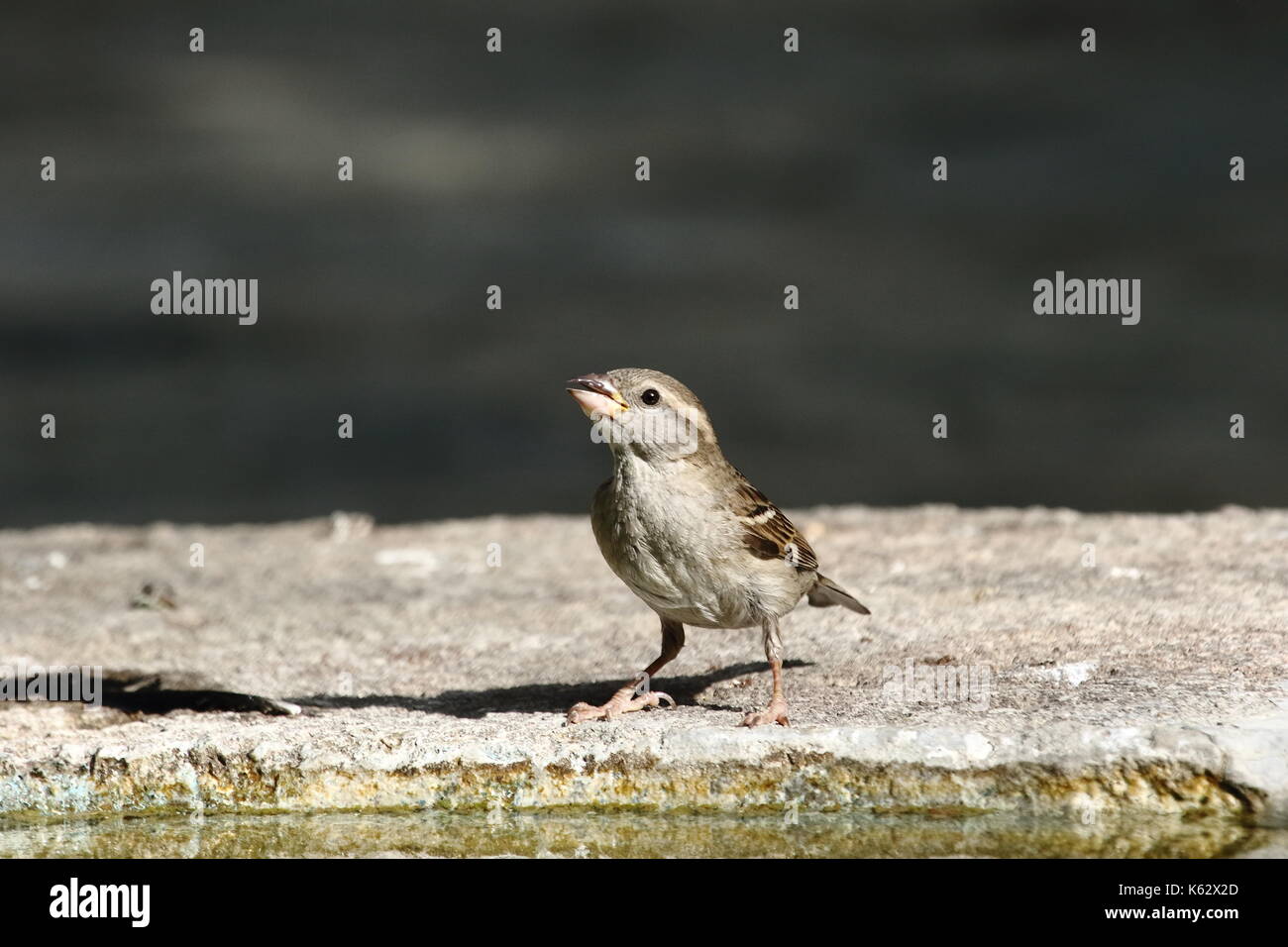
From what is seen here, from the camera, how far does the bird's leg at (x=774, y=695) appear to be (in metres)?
4.65

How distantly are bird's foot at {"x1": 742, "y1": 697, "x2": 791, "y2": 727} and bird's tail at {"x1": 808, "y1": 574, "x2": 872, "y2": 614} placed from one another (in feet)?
3.19

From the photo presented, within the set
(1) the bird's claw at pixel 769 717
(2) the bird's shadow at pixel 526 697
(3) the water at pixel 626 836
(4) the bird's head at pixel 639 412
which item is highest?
(4) the bird's head at pixel 639 412

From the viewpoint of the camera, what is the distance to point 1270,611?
224 inches

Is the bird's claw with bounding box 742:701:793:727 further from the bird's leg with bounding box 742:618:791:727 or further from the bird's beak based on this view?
the bird's beak

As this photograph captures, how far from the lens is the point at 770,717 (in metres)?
4.67

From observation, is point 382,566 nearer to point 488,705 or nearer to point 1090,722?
point 488,705

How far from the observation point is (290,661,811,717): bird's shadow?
17.7 ft

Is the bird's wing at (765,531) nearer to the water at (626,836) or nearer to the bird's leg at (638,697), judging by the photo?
the bird's leg at (638,697)

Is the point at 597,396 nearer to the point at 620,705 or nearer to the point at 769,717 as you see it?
the point at 620,705

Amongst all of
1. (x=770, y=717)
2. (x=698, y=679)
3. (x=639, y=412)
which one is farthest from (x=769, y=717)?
(x=698, y=679)

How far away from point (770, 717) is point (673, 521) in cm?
70

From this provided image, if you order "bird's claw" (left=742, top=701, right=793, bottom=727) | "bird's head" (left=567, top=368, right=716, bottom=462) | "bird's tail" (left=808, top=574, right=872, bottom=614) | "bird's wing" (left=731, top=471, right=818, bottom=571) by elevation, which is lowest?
"bird's claw" (left=742, top=701, right=793, bottom=727)

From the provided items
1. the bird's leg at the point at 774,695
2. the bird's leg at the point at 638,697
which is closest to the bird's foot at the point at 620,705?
the bird's leg at the point at 638,697

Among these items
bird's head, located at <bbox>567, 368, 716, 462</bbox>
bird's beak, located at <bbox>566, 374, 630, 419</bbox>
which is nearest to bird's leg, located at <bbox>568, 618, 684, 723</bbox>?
bird's head, located at <bbox>567, 368, 716, 462</bbox>
